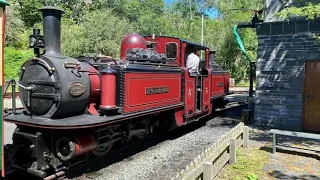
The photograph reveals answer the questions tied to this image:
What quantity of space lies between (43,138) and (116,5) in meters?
50.4

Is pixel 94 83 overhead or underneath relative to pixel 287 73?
underneath

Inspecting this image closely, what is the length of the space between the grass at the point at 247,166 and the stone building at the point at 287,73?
2.98 metres

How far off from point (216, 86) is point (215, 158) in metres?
6.41

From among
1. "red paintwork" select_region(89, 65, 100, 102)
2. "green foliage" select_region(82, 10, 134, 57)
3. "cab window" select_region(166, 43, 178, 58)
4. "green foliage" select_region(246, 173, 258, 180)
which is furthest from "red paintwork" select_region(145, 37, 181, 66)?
"green foliage" select_region(82, 10, 134, 57)

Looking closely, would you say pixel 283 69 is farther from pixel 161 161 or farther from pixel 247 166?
pixel 161 161

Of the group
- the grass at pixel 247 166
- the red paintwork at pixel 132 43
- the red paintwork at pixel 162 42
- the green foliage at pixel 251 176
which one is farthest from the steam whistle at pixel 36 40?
the green foliage at pixel 251 176

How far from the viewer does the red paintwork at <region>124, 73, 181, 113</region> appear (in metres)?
5.81

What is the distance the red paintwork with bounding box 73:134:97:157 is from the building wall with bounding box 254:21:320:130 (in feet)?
21.4

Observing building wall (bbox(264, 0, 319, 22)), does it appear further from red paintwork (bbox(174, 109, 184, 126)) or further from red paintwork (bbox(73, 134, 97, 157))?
red paintwork (bbox(73, 134, 97, 157))

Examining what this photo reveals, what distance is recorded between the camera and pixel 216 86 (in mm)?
11242

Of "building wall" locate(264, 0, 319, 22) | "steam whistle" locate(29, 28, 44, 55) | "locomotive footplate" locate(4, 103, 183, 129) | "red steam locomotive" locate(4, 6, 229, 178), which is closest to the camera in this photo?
"locomotive footplate" locate(4, 103, 183, 129)

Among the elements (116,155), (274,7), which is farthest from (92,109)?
(274,7)

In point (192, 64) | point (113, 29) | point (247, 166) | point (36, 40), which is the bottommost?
point (247, 166)

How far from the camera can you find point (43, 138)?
485 cm
